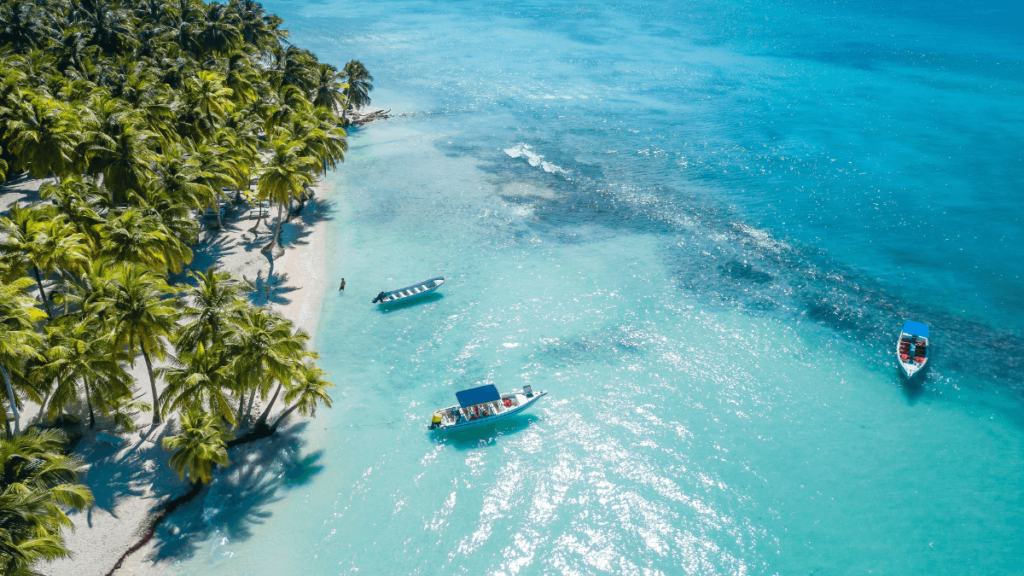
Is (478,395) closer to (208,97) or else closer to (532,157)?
(208,97)

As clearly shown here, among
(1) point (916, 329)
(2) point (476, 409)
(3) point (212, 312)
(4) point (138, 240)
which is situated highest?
(4) point (138, 240)

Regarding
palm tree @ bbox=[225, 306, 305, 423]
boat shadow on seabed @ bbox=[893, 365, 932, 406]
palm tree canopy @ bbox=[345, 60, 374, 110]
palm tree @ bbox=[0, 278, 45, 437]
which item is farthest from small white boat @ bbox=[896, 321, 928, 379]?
palm tree canopy @ bbox=[345, 60, 374, 110]

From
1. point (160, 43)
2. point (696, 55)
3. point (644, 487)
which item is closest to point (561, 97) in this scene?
point (696, 55)

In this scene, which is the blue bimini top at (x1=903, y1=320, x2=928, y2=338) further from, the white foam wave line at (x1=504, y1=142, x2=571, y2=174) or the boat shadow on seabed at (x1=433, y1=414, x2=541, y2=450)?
the white foam wave line at (x1=504, y1=142, x2=571, y2=174)

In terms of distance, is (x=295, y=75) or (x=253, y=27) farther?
(x=253, y=27)

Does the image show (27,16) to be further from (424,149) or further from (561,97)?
(561,97)

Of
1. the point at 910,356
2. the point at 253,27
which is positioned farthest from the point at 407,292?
the point at 253,27
